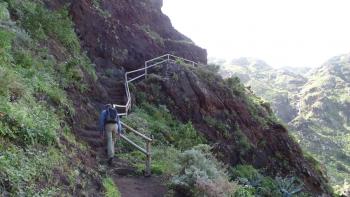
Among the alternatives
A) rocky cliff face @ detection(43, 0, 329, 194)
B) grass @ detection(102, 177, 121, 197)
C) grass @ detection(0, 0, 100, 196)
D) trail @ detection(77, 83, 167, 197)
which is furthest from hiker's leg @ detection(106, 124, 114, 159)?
rocky cliff face @ detection(43, 0, 329, 194)

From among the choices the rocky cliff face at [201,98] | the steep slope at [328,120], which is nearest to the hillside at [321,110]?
the steep slope at [328,120]

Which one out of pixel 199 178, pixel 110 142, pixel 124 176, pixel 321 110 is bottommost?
pixel 321 110

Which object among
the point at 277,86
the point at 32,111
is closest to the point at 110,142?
the point at 32,111

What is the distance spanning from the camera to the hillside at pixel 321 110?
89.6m

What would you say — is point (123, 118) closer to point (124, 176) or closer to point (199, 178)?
point (124, 176)

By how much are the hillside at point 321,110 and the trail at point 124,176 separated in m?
65.4

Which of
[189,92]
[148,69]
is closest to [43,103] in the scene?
[189,92]

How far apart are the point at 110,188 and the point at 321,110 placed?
115 metres

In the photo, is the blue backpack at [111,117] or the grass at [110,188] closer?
the grass at [110,188]

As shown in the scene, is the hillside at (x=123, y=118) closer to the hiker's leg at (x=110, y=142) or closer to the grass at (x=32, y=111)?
the grass at (x=32, y=111)

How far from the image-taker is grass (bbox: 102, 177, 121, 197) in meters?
9.86

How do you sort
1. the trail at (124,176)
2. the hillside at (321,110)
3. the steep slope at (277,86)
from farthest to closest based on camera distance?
the steep slope at (277,86) → the hillside at (321,110) → the trail at (124,176)

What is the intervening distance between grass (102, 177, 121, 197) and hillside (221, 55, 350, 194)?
68231mm

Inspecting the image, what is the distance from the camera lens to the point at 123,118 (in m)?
18.2
